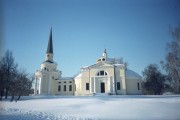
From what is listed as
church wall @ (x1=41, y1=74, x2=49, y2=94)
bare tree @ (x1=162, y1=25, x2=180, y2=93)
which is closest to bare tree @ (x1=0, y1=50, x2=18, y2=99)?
church wall @ (x1=41, y1=74, x2=49, y2=94)

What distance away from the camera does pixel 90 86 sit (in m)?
Result: 30.6

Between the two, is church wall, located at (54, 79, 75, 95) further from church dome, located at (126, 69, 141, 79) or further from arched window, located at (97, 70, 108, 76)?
church dome, located at (126, 69, 141, 79)

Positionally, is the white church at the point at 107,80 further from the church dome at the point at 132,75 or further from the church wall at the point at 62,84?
the church wall at the point at 62,84

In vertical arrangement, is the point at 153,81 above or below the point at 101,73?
below

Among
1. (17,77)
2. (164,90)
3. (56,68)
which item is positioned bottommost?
(164,90)

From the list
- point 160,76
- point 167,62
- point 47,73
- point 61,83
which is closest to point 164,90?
point 160,76

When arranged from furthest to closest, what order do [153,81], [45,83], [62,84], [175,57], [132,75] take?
[62,84], [45,83], [153,81], [132,75], [175,57]

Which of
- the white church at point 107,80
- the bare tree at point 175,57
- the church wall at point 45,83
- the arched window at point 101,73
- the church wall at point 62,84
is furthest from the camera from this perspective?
the church wall at point 62,84

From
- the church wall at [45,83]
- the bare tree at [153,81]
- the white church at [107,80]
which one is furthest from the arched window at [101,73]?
the church wall at [45,83]

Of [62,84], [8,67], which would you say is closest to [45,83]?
[62,84]

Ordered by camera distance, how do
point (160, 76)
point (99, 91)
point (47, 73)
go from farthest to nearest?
1. point (47, 73)
2. point (160, 76)
3. point (99, 91)

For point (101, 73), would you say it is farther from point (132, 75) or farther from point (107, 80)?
point (132, 75)

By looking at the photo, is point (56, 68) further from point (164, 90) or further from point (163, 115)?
point (163, 115)

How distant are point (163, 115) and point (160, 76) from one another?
87.7 ft
